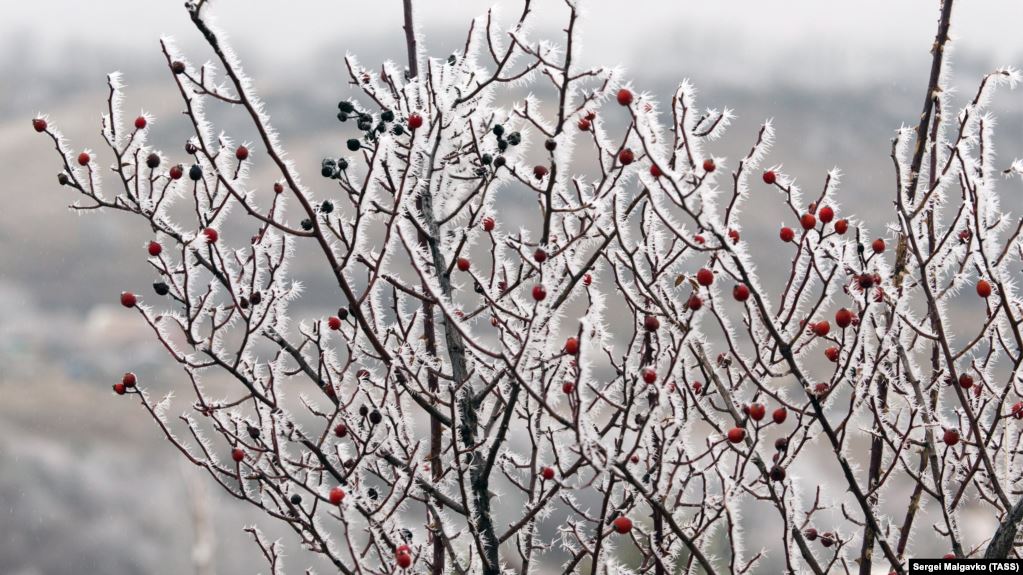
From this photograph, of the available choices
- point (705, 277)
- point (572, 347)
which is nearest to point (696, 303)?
point (705, 277)

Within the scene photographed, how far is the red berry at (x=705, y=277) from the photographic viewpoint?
1527mm

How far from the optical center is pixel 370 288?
5.97 ft

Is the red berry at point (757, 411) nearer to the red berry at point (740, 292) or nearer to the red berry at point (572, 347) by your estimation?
the red berry at point (740, 292)

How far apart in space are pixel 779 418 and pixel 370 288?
2.83ft

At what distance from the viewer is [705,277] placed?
154 cm

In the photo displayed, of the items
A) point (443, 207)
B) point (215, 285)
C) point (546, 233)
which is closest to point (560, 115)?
point (546, 233)

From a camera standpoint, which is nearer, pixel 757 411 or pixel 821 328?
pixel 757 411

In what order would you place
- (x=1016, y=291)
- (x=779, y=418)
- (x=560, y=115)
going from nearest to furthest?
(x=779, y=418)
(x=560, y=115)
(x=1016, y=291)

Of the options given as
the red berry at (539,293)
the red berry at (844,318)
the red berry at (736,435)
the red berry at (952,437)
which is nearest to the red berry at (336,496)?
the red berry at (539,293)

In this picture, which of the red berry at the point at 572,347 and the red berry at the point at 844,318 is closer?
the red berry at the point at 572,347

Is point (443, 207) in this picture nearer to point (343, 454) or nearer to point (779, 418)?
point (343, 454)

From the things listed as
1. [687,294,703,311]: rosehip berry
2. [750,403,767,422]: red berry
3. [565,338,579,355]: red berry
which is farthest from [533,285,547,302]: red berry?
[750,403,767,422]: red berry

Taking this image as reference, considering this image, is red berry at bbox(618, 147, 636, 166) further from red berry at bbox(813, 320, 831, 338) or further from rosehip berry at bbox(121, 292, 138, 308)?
rosehip berry at bbox(121, 292, 138, 308)

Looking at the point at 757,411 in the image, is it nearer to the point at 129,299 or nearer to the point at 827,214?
the point at 827,214
